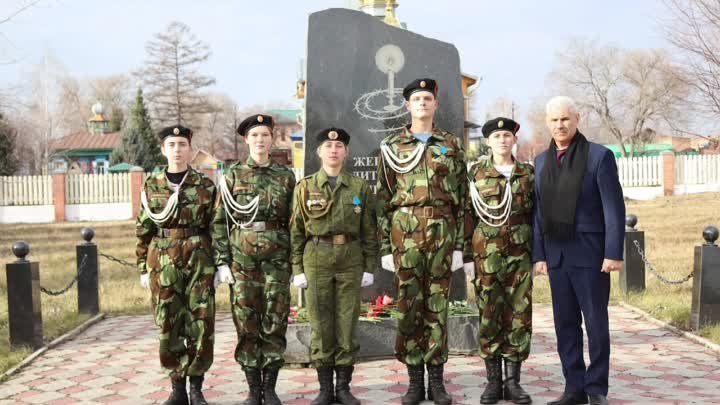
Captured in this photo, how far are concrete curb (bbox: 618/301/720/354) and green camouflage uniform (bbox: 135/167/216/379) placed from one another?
162 inches

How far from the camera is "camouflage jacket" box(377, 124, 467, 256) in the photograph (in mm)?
4883

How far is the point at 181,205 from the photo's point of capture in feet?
16.1

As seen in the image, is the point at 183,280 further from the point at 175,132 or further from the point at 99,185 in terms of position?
the point at 99,185

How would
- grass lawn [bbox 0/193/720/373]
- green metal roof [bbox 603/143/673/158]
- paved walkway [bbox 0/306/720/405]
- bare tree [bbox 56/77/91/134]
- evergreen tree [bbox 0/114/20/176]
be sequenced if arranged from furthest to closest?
bare tree [bbox 56/77/91/134]
green metal roof [bbox 603/143/673/158]
evergreen tree [bbox 0/114/20/176]
grass lawn [bbox 0/193/720/373]
paved walkway [bbox 0/306/720/405]

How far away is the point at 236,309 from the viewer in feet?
16.1

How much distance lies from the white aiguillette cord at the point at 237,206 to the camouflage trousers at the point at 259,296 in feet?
0.25

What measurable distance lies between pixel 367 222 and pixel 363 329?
1.39 meters

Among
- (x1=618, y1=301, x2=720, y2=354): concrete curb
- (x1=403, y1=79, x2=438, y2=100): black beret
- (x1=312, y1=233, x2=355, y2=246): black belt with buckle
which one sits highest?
(x1=403, y1=79, x2=438, y2=100): black beret

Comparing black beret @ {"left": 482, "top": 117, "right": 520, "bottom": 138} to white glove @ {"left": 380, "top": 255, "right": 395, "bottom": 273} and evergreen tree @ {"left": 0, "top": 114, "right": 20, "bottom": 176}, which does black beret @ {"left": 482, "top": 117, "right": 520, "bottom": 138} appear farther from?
evergreen tree @ {"left": 0, "top": 114, "right": 20, "bottom": 176}

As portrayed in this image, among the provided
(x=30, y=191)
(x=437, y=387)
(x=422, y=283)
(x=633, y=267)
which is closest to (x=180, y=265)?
(x=422, y=283)

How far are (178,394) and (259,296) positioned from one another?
2.75 feet

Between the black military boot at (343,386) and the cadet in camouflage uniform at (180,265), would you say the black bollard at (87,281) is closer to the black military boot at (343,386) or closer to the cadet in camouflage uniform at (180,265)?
the cadet in camouflage uniform at (180,265)

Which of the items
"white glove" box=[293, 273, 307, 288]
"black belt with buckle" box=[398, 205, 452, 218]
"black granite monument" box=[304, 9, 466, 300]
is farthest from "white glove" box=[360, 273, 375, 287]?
"black granite monument" box=[304, 9, 466, 300]

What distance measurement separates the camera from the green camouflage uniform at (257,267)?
16.0ft
